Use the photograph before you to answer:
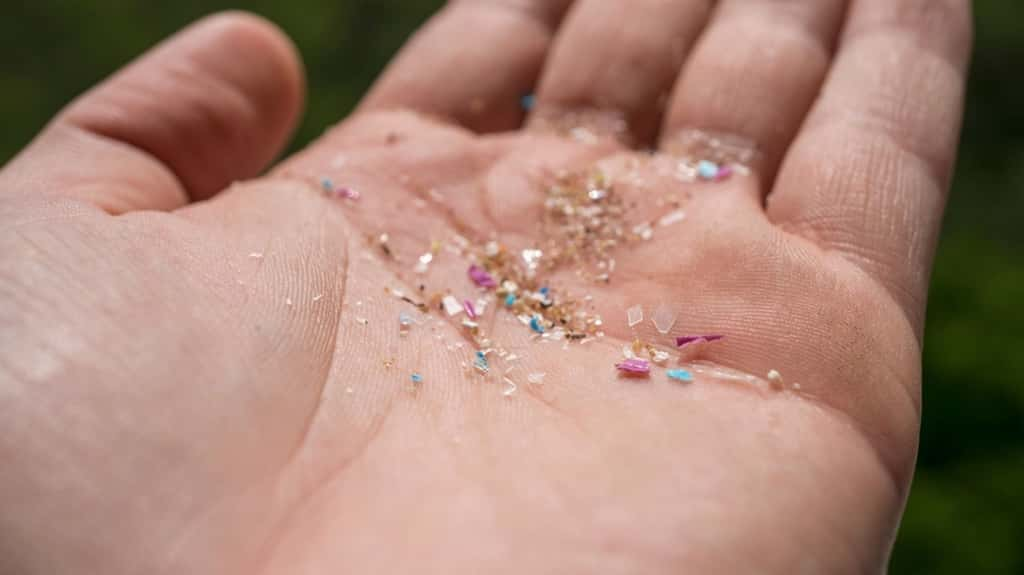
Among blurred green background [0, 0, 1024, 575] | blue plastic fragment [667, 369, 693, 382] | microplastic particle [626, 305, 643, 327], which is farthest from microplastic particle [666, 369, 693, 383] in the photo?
blurred green background [0, 0, 1024, 575]

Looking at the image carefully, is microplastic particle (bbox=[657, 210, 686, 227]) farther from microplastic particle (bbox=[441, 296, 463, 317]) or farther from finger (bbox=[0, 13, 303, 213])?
finger (bbox=[0, 13, 303, 213])

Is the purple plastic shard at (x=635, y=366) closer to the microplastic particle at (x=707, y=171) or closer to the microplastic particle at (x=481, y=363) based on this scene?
the microplastic particle at (x=481, y=363)

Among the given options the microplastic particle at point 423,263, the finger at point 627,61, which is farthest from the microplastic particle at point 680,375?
the finger at point 627,61

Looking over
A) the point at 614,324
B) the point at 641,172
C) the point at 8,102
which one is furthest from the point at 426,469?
the point at 8,102

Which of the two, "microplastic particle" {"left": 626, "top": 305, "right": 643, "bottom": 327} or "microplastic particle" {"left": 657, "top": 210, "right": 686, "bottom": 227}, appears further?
"microplastic particle" {"left": 657, "top": 210, "right": 686, "bottom": 227}

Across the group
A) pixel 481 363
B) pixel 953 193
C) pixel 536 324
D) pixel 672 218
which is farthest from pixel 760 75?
pixel 953 193

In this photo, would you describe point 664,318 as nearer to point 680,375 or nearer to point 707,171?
point 680,375

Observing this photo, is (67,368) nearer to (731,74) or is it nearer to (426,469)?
(426,469)
